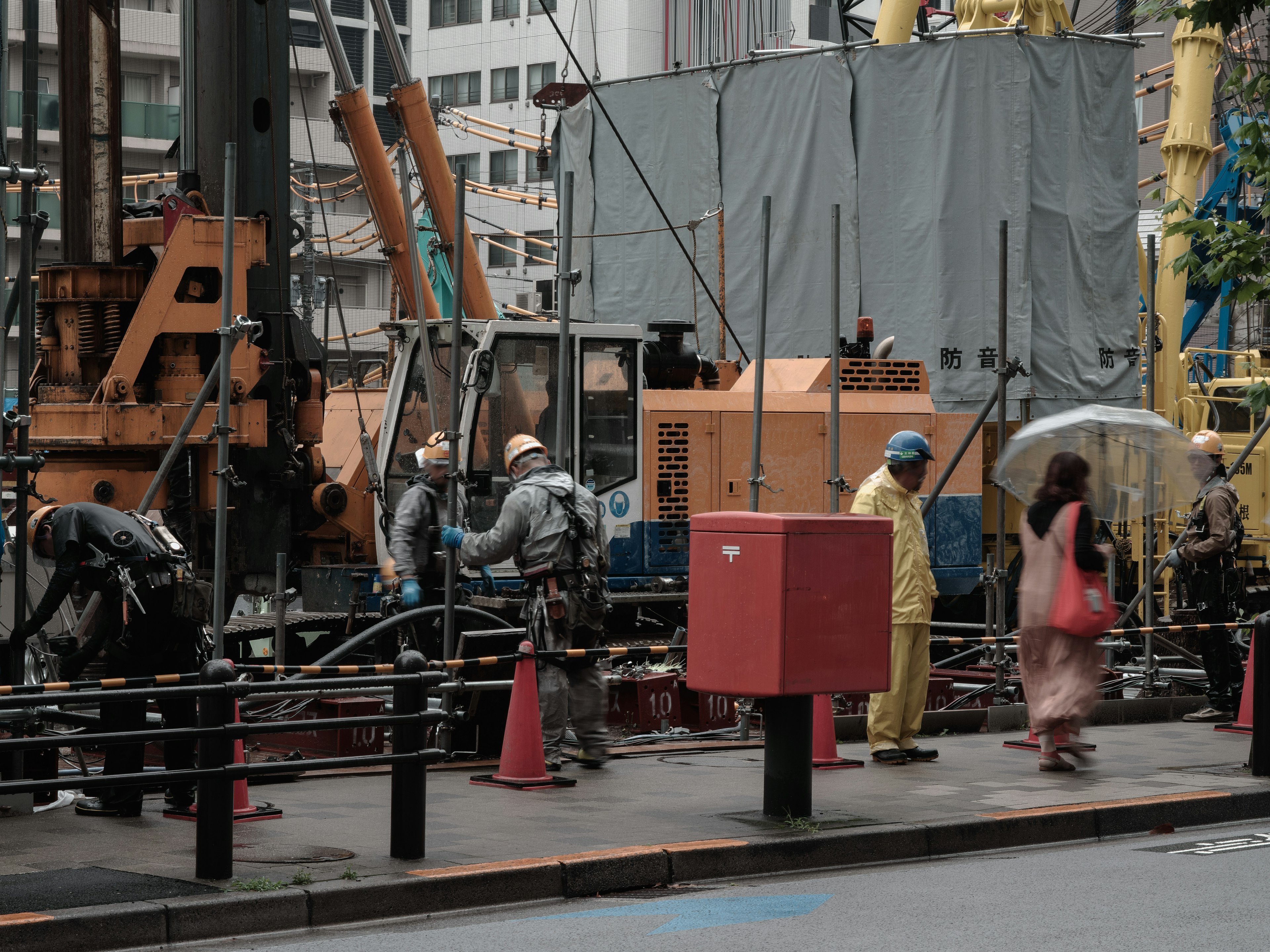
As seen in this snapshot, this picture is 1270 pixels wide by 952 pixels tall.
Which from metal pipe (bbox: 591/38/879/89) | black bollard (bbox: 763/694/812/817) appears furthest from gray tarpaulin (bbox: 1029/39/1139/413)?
black bollard (bbox: 763/694/812/817)

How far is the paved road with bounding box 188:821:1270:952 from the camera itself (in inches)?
256

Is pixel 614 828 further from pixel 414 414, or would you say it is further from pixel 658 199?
pixel 658 199

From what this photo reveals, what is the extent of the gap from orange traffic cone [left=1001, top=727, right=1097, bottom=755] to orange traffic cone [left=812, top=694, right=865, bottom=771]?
1273 millimetres

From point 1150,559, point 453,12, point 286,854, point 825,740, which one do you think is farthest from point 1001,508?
point 453,12

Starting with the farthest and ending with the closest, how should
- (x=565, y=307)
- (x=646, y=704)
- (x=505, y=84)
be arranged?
(x=505, y=84), (x=646, y=704), (x=565, y=307)

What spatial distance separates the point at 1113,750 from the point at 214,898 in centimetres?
712

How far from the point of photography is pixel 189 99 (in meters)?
13.4

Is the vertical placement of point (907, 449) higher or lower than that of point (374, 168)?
lower

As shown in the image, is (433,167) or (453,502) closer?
(453,502)

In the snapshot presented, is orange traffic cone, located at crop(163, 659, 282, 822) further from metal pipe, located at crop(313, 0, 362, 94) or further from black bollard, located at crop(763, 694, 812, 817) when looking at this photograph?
metal pipe, located at crop(313, 0, 362, 94)

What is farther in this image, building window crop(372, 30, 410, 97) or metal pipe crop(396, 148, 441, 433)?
building window crop(372, 30, 410, 97)

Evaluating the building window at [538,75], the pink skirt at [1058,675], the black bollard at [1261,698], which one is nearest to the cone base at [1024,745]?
the pink skirt at [1058,675]

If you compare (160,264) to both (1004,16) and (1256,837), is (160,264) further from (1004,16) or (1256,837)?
(1004,16)

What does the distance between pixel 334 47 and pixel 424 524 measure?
466cm
